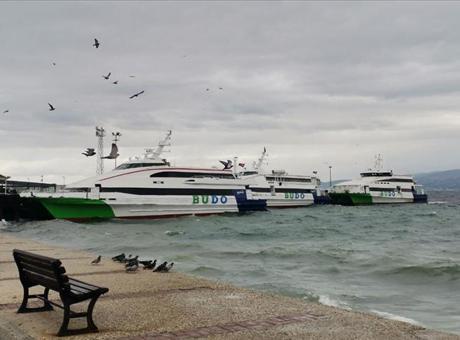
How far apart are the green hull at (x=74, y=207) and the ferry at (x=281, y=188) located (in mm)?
17905

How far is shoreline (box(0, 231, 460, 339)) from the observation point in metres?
5.69

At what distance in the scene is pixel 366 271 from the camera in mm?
15398

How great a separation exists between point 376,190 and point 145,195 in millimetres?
40921

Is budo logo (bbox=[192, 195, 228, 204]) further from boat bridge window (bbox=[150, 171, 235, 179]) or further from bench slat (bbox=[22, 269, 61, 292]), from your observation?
bench slat (bbox=[22, 269, 61, 292])

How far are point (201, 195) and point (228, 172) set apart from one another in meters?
4.46

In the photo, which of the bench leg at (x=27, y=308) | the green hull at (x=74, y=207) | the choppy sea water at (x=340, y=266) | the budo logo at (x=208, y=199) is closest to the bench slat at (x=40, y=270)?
the bench leg at (x=27, y=308)

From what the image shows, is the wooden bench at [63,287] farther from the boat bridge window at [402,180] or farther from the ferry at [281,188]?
the boat bridge window at [402,180]

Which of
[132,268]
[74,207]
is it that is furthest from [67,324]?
[74,207]

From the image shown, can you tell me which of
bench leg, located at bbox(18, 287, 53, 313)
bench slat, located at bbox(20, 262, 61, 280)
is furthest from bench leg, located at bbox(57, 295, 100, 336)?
bench leg, located at bbox(18, 287, 53, 313)

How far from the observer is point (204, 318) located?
641 cm

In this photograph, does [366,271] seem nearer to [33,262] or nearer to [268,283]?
[268,283]

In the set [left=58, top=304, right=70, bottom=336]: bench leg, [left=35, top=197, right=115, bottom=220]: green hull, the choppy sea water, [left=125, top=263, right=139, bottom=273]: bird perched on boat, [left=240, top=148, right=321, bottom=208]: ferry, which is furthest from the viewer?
[left=240, top=148, right=321, bottom=208]: ferry

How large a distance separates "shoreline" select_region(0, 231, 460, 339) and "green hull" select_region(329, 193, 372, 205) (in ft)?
210

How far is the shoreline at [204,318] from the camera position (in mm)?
5691
